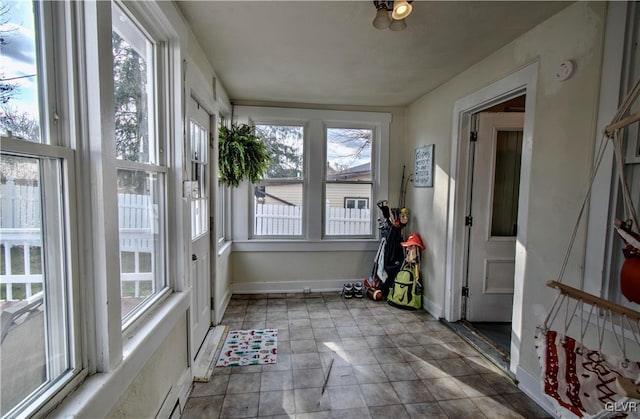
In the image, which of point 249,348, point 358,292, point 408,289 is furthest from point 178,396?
point 408,289

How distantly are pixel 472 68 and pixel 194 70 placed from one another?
2.27m

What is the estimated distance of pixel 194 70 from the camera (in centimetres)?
208

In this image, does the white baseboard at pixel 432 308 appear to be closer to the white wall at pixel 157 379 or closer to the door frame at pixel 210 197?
the door frame at pixel 210 197

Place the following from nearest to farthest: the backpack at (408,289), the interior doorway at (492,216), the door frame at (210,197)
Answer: the door frame at (210,197) → the interior doorway at (492,216) → the backpack at (408,289)

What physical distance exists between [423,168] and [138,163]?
291 centimetres

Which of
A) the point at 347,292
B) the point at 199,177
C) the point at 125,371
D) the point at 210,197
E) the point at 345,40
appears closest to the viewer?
the point at 125,371

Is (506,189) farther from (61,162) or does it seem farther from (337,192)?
(61,162)

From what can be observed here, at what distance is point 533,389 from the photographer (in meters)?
1.99

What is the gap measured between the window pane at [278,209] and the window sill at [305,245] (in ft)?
0.49

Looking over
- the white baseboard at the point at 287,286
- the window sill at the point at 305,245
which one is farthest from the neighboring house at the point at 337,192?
the white baseboard at the point at 287,286

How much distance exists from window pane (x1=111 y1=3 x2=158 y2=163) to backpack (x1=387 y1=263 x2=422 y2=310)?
2811 mm

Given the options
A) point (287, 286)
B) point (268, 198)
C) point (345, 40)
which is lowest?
point (287, 286)

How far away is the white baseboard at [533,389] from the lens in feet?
6.15

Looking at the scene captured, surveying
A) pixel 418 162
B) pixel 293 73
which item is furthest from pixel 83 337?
pixel 418 162
